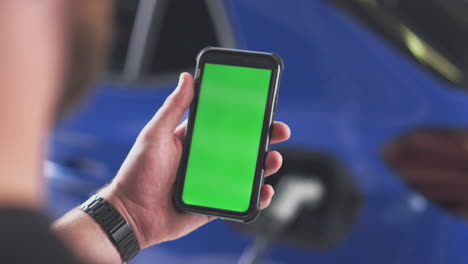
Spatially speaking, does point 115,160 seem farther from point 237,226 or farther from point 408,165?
point 408,165

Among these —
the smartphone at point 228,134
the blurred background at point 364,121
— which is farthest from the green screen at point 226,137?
the blurred background at point 364,121

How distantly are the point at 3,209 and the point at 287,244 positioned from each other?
785mm

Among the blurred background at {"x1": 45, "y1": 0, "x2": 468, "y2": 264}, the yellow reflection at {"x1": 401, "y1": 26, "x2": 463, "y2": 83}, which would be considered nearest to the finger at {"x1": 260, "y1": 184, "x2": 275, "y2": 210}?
the blurred background at {"x1": 45, "y1": 0, "x2": 468, "y2": 264}

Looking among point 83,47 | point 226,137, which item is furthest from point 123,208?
point 83,47

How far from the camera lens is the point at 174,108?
72cm

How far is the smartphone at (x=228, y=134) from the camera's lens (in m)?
0.70

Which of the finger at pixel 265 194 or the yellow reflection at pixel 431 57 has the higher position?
the yellow reflection at pixel 431 57

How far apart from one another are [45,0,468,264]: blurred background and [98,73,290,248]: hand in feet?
0.92

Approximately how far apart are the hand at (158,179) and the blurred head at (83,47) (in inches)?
13.2

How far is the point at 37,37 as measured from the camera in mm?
346

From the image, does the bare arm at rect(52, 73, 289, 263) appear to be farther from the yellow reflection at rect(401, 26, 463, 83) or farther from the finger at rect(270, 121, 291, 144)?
the yellow reflection at rect(401, 26, 463, 83)

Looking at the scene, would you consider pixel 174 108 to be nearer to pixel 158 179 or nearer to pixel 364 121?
pixel 158 179

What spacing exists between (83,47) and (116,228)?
390 millimetres

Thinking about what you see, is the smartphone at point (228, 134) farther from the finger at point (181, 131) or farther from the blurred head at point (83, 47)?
the blurred head at point (83, 47)
